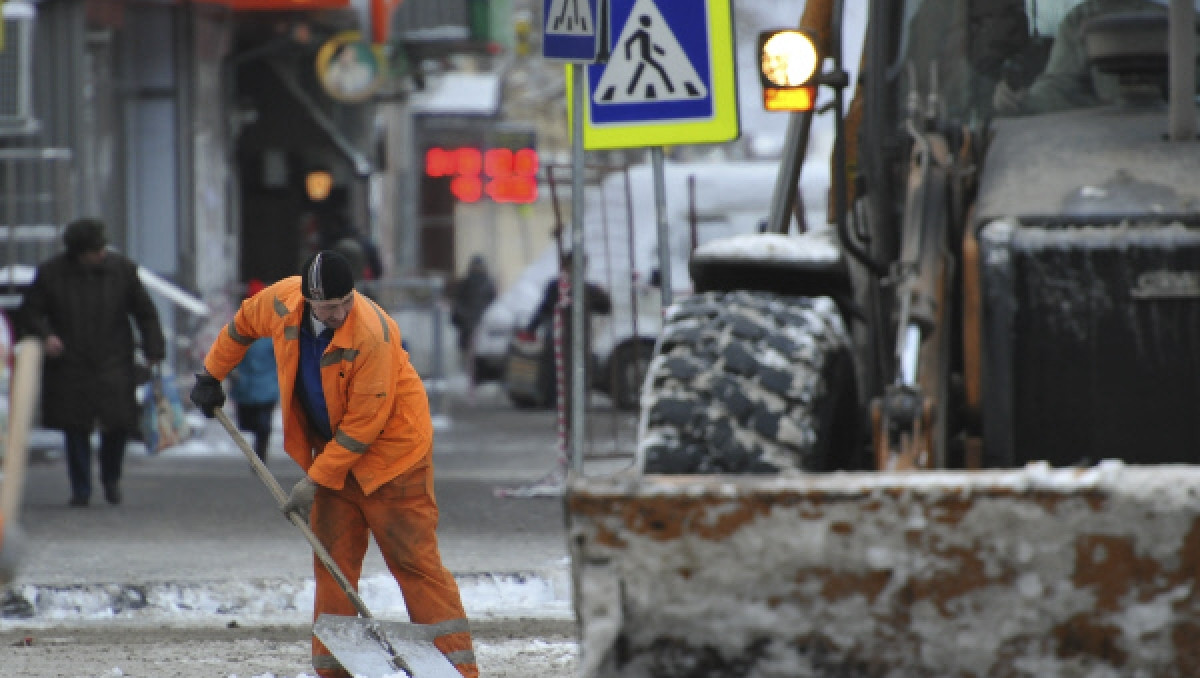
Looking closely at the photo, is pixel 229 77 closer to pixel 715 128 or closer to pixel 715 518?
pixel 715 128

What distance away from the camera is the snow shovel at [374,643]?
20.9 ft

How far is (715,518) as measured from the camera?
4059mm

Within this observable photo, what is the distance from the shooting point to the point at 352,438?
641cm

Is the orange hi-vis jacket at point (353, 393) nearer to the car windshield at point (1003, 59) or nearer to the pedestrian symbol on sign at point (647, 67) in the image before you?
the car windshield at point (1003, 59)

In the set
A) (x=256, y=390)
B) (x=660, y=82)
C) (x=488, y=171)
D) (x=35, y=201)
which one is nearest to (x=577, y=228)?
(x=660, y=82)

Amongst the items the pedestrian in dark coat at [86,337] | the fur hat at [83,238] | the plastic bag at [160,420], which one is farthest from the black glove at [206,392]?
the plastic bag at [160,420]

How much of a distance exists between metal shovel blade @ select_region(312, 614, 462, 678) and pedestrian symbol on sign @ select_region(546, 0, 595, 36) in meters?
2.52

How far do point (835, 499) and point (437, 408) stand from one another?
1419cm

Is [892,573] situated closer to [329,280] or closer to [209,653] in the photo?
[329,280]

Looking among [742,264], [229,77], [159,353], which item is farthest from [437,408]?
[742,264]

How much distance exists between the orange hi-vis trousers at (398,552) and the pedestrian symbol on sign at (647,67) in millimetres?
2634

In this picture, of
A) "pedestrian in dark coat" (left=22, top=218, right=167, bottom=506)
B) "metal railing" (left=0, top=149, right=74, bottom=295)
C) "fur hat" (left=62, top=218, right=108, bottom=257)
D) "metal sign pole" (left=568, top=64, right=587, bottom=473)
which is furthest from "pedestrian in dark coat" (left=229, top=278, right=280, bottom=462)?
"metal sign pole" (left=568, top=64, right=587, bottom=473)

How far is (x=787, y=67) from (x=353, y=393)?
1.65m

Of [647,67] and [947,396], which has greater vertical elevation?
[647,67]
